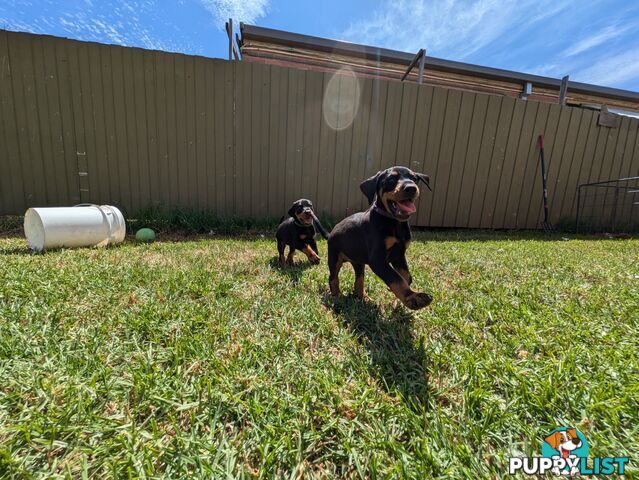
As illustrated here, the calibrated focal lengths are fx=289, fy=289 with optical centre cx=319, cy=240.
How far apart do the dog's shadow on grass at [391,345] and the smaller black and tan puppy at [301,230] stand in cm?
102

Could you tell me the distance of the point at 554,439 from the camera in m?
0.96

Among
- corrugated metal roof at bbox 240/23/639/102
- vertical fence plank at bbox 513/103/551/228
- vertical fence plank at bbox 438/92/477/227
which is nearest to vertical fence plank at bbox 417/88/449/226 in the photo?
vertical fence plank at bbox 438/92/477/227

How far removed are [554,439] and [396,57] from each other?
920 cm

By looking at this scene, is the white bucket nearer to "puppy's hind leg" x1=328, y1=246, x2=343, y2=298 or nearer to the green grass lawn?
the green grass lawn

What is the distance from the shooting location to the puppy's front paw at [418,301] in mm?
1543

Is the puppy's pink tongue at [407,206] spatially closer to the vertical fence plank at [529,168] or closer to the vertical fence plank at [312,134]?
the vertical fence plank at [312,134]

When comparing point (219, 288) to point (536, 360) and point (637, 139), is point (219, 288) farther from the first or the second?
point (637, 139)

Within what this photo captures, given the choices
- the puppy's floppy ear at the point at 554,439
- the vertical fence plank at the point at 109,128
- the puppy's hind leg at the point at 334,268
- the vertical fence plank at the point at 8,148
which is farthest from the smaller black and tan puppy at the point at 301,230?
the vertical fence plank at the point at 8,148

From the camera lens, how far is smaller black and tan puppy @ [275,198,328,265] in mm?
2975

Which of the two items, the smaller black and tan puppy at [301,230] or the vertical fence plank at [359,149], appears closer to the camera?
the smaller black and tan puppy at [301,230]

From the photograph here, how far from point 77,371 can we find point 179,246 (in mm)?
2917

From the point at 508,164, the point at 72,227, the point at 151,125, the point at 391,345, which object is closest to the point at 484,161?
the point at 508,164

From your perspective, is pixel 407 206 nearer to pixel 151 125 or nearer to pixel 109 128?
pixel 151 125

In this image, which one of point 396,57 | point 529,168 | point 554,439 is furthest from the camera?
point 396,57
